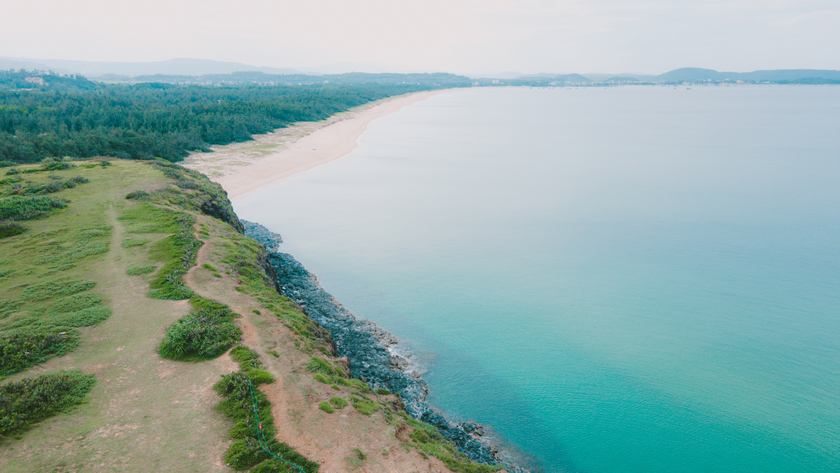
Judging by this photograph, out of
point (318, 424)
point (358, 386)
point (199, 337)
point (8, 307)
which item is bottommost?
point (358, 386)

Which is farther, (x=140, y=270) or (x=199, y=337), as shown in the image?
(x=140, y=270)

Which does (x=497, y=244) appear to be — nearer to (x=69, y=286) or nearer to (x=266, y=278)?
(x=266, y=278)

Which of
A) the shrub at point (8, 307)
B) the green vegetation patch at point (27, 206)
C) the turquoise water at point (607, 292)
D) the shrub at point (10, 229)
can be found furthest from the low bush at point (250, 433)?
the green vegetation patch at point (27, 206)

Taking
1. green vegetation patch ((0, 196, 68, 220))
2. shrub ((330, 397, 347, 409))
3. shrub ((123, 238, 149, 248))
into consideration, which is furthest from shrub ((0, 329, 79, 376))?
green vegetation patch ((0, 196, 68, 220))

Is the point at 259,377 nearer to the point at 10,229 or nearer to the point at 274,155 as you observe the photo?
the point at 10,229

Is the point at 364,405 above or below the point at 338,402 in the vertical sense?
below

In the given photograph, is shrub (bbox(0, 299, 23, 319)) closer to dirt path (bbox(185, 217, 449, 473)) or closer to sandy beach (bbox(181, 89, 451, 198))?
dirt path (bbox(185, 217, 449, 473))

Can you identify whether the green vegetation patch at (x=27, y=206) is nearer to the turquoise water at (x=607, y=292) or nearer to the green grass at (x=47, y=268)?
the green grass at (x=47, y=268)

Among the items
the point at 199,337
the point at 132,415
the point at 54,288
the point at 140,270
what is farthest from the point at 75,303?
the point at 132,415
